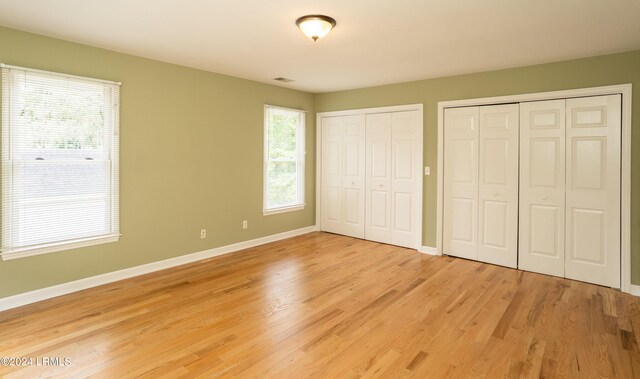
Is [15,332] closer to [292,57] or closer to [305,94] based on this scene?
[292,57]

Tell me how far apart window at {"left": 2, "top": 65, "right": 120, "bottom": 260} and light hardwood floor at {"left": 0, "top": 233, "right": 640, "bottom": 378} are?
0.62 meters

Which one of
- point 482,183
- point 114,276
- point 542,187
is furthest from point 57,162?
point 542,187

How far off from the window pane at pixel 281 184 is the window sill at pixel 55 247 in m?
2.38

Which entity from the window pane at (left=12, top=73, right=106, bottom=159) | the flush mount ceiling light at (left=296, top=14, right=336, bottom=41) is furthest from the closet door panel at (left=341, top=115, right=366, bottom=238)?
the window pane at (left=12, top=73, right=106, bottom=159)

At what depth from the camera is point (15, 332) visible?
9.14 feet

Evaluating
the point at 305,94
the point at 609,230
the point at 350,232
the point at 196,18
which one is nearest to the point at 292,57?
the point at 196,18

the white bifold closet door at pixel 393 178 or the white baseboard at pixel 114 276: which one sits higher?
the white bifold closet door at pixel 393 178

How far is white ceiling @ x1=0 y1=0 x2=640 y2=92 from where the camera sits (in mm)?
2736

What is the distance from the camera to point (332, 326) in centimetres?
293

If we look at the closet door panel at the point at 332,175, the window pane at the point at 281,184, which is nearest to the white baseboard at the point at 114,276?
the window pane at the point at 281,184

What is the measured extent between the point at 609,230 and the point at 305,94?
463 centimetres

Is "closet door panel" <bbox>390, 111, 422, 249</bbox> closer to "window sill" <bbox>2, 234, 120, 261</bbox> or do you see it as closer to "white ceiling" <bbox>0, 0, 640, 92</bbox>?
"white ceiling" <bbox>0, 0, 640, 92</bbox>

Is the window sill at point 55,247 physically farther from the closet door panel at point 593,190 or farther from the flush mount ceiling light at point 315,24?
the closet door panel at point 593,190

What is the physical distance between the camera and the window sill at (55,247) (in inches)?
129
